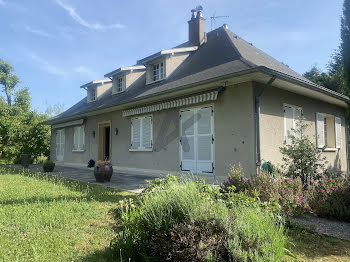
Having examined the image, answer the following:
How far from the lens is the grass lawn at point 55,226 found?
3076 millimetres

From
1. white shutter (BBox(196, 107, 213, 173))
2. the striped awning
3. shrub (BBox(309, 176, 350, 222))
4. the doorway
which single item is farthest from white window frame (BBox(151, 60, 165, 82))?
shrub (BBox(309, 176, 350, 222))

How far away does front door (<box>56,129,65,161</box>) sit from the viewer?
62.3ft

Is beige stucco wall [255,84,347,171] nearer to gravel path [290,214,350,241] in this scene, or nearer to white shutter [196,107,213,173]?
white shutter [196,107,213,173]

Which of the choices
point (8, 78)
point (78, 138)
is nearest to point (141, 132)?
point (78, 138)

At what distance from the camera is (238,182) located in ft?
19.9

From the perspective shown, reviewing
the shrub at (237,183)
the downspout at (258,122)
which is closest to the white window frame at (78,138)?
the downspout at (258,122)

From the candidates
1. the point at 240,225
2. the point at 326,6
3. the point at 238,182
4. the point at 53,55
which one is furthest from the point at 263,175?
the point at 53,55

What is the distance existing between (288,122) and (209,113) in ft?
10.2

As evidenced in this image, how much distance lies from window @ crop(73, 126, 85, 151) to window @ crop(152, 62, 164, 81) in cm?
703

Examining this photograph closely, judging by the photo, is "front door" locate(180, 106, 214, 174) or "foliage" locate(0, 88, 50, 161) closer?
"front door" locate(180, 106, 214, 174)

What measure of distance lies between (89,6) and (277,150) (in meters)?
9.34

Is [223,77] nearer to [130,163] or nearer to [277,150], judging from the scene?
[277,150]

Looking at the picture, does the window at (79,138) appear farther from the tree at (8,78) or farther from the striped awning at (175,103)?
the tree at (8,78)

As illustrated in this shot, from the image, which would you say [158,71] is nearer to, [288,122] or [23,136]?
[288,122]
